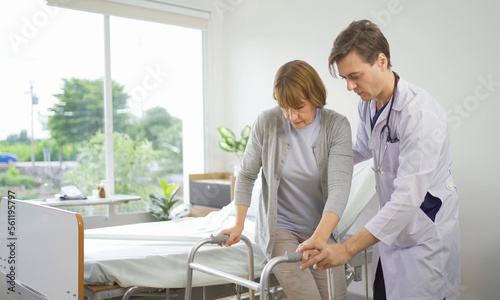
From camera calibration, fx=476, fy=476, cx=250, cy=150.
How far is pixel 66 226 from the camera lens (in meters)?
1.93

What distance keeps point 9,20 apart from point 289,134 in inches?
127

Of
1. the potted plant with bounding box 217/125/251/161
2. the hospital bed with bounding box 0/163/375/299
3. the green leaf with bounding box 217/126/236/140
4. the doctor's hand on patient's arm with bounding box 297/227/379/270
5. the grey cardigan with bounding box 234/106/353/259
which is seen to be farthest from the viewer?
the green leaf with bounding box 217/126/236/140

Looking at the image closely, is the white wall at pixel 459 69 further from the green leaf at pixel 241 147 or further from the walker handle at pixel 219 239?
the walker handle at pixel 219 239

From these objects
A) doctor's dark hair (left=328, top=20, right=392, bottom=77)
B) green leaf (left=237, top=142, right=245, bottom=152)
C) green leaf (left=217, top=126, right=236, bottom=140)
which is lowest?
green leaf (left=237, top=142, right=245, bottom=152)

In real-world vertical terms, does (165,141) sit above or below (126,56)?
below

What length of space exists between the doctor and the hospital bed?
2.82 ft

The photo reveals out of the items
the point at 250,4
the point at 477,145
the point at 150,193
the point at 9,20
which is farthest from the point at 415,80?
the point at 9,20

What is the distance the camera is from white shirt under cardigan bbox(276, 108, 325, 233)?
179cm

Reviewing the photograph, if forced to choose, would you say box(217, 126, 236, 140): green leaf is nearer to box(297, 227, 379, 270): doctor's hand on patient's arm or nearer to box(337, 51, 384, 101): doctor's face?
box(337, 51, 384, 101): doctor's face

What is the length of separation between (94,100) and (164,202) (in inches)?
45.1

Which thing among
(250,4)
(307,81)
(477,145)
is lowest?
(477,145)

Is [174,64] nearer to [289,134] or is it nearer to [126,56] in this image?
[126,56]

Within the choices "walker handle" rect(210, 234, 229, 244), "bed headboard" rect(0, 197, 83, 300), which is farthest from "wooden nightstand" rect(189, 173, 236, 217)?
"walker handle" rect(210, 234, 229, 244)

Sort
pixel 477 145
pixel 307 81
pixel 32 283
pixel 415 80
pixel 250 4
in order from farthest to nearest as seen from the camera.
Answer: pixel 250 4, pixel 415 80, pixel 477 145, pixel 32 283, pixel 307 81
